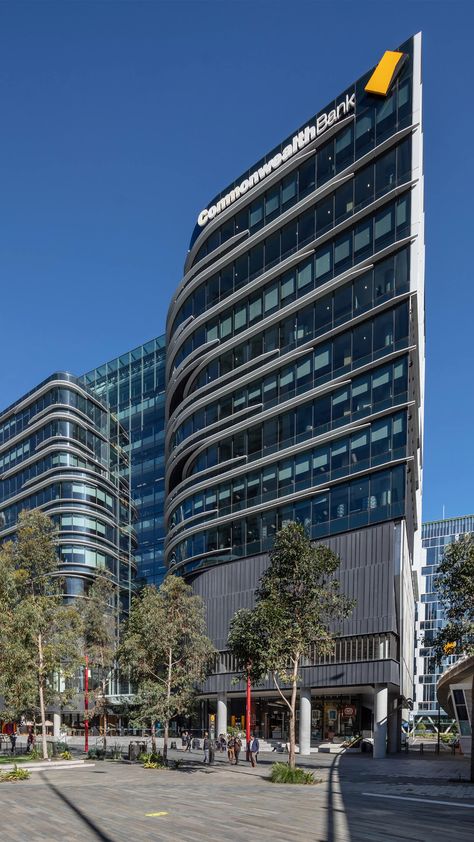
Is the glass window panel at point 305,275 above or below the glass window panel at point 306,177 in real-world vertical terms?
below

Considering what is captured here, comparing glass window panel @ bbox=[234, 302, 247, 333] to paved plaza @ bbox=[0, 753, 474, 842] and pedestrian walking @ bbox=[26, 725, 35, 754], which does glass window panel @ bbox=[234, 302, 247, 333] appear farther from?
paved plaza @ bbox=[0, 753, 474, 842]

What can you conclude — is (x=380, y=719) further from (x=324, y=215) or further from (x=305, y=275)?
(x=324, y=215)

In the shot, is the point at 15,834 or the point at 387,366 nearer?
the point at 15,834

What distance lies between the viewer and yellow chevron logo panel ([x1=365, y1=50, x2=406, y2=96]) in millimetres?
59062

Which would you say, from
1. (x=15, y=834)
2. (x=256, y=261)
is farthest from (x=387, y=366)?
(x=15, y=834)

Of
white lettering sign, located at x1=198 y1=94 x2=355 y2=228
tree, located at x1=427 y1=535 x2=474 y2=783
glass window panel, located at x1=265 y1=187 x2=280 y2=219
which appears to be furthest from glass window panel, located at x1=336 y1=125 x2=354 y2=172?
tree, located at x1=427 y1=535 x2=474 y2=783

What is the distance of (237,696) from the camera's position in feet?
238

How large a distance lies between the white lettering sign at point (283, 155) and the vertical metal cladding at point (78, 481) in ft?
156

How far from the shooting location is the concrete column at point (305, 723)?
59.3m

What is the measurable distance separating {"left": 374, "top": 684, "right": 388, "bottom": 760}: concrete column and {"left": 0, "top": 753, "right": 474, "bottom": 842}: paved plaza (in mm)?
13540

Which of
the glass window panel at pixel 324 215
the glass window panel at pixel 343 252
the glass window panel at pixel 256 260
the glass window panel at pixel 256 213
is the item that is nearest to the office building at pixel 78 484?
the glass window panel at pixel 256 260

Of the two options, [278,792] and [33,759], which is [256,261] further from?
[278,792]

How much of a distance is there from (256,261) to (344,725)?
4103 centimetres

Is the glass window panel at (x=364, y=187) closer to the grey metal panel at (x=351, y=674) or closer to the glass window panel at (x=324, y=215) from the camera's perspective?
the glass window panel at (x=324, y=215)
